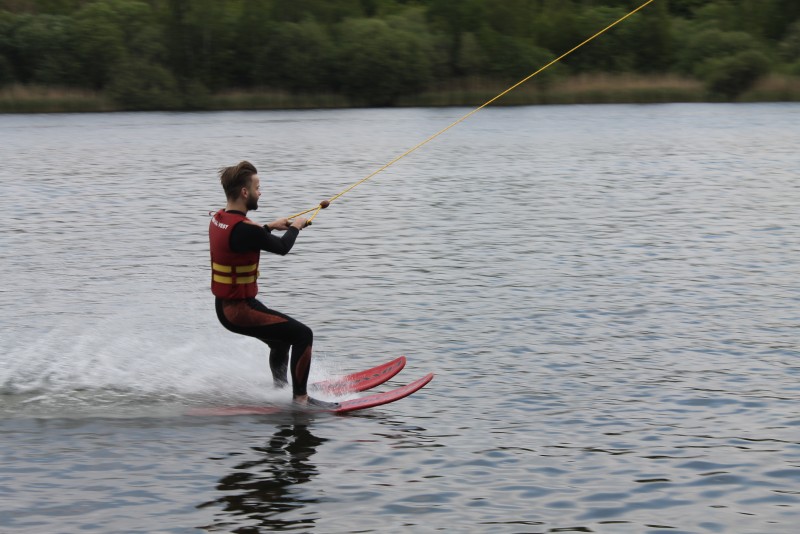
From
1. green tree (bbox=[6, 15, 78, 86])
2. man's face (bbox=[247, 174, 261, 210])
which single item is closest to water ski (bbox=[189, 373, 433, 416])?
man's face (bbox=[247, 174, 261, 210])

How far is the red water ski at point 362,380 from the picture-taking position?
1019 centimetres

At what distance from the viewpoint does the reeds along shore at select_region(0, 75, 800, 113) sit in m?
67.8

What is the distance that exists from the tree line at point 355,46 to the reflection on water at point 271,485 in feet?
205

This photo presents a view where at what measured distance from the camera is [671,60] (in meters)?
81.9

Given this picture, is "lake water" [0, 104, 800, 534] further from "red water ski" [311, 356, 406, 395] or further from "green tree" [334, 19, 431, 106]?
"green tree" [334, 19, 431, 106]

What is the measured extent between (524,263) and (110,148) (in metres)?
30.1

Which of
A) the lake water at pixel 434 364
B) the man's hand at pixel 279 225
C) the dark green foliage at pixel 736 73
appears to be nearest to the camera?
the lake water at pixel 434 364

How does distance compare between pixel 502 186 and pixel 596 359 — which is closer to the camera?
pixel 596 359

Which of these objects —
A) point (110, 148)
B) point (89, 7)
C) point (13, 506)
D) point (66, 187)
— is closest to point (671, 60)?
point (89, 7)

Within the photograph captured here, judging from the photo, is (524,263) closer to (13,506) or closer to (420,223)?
(420,223)

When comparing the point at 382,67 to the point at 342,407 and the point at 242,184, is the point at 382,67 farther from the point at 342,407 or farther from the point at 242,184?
the point at 242,184

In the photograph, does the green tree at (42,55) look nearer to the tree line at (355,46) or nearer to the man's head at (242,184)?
the tree line at (355,46)

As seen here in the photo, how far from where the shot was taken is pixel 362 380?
10.3 meters

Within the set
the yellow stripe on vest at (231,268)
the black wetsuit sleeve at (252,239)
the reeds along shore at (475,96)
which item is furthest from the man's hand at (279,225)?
the reeds along shore at (475,96)
